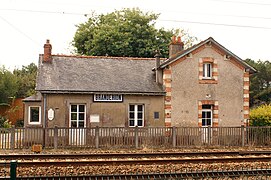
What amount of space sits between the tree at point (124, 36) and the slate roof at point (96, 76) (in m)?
15.4

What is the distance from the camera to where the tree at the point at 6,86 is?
127 ft

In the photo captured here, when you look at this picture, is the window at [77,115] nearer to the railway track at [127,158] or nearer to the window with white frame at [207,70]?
the railway track at [127,158]

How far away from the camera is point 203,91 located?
859 inches

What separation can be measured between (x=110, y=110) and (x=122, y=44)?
63.3 ft

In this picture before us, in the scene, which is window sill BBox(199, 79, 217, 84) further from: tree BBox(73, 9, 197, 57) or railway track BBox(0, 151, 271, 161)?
tree BBox(73, 9, 197, 57)

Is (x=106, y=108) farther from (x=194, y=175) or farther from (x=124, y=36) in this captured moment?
(x=124, y=36)

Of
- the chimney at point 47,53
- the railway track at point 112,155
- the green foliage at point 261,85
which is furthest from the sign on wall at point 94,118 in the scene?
the green foliage at point 261,85

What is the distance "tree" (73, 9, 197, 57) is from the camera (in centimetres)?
3916

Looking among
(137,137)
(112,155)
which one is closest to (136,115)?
(137,137)

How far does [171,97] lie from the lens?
21266 millimetres

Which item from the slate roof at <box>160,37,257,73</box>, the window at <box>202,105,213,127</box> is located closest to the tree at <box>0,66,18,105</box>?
the slate roof at <box>160,37,257,73</box>

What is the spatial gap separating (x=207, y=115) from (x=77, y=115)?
26.8 ft

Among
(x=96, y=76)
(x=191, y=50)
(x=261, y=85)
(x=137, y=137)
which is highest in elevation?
(x=261, y=85)

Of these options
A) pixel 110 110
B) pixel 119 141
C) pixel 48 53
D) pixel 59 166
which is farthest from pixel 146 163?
pixel 48 53
